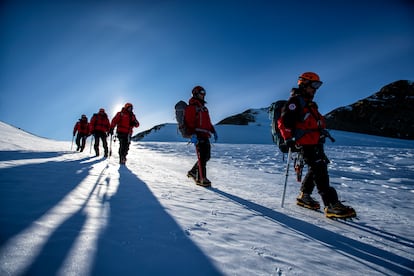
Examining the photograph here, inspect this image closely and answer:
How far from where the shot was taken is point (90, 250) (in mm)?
1385

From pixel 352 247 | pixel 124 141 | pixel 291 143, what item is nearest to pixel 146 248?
pixel 352 247

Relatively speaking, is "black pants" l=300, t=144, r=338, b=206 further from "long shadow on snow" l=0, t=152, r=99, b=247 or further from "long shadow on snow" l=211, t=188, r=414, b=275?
"long shadow on snow" l=0, t=152, r=99, b=247

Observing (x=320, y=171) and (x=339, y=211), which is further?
(x=320, y=171)

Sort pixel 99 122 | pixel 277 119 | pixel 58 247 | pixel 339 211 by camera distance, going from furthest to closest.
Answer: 1. pixel 99 122
2. pixel 277 119
3. pixel 339 211
4. pixel 58 247

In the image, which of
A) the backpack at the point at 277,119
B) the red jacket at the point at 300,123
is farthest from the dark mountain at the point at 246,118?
the red jacket at the point at 300,123

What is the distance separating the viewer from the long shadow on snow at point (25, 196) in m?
1.57

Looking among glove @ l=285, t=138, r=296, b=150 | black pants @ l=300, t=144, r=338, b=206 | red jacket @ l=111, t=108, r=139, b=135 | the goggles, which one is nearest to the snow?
black pants @ l=300, t=144, r=338, b=206

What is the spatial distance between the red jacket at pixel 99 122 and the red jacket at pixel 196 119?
265 inches

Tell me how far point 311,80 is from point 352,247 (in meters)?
2.39

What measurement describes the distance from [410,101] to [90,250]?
7984 cm

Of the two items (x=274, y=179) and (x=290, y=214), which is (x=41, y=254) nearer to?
(x=290, y=214)

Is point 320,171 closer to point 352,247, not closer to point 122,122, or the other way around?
point 352,247

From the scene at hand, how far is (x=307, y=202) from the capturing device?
3475 millimetres

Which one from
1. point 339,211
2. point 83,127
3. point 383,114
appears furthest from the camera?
point 383,114
